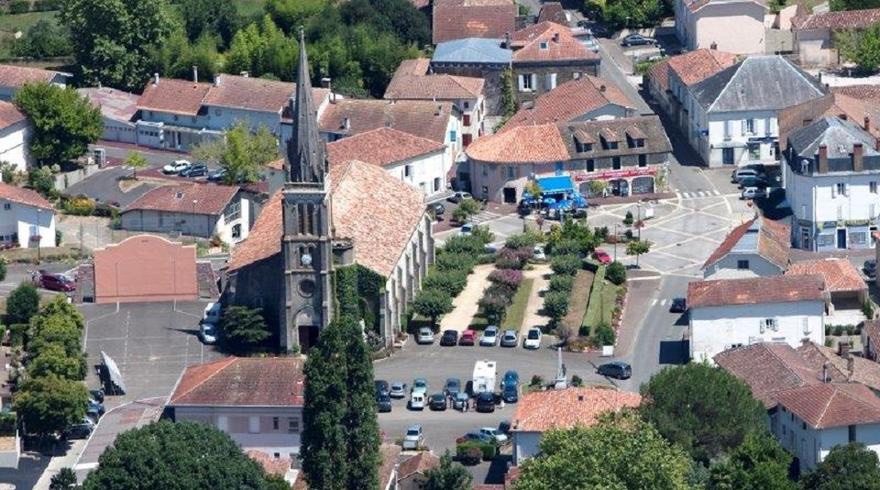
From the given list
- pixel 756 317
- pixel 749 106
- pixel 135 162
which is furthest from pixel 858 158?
pixel 135 162

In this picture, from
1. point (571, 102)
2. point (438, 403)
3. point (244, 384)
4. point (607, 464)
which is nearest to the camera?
A: point (607, 464)

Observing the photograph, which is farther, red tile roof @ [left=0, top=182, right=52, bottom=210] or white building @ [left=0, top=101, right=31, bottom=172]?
white building @ [left=0, top=101, right=31, bottom=172]

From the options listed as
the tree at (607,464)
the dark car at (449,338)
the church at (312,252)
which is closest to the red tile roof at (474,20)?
the church at (312,252)

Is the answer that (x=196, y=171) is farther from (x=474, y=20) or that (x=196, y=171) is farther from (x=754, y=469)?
(x=754, y=469)

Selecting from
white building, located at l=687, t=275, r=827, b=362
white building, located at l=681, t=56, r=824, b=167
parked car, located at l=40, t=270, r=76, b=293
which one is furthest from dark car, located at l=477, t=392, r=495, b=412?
white building, located at l=681, t=56, r=824, b=167

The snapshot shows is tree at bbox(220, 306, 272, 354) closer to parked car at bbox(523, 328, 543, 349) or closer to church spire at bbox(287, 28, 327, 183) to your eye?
church spire at bbox(287, 28, 327, 183)

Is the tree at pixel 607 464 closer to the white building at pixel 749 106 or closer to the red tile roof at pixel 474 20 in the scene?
the white building at pixel 749 106
